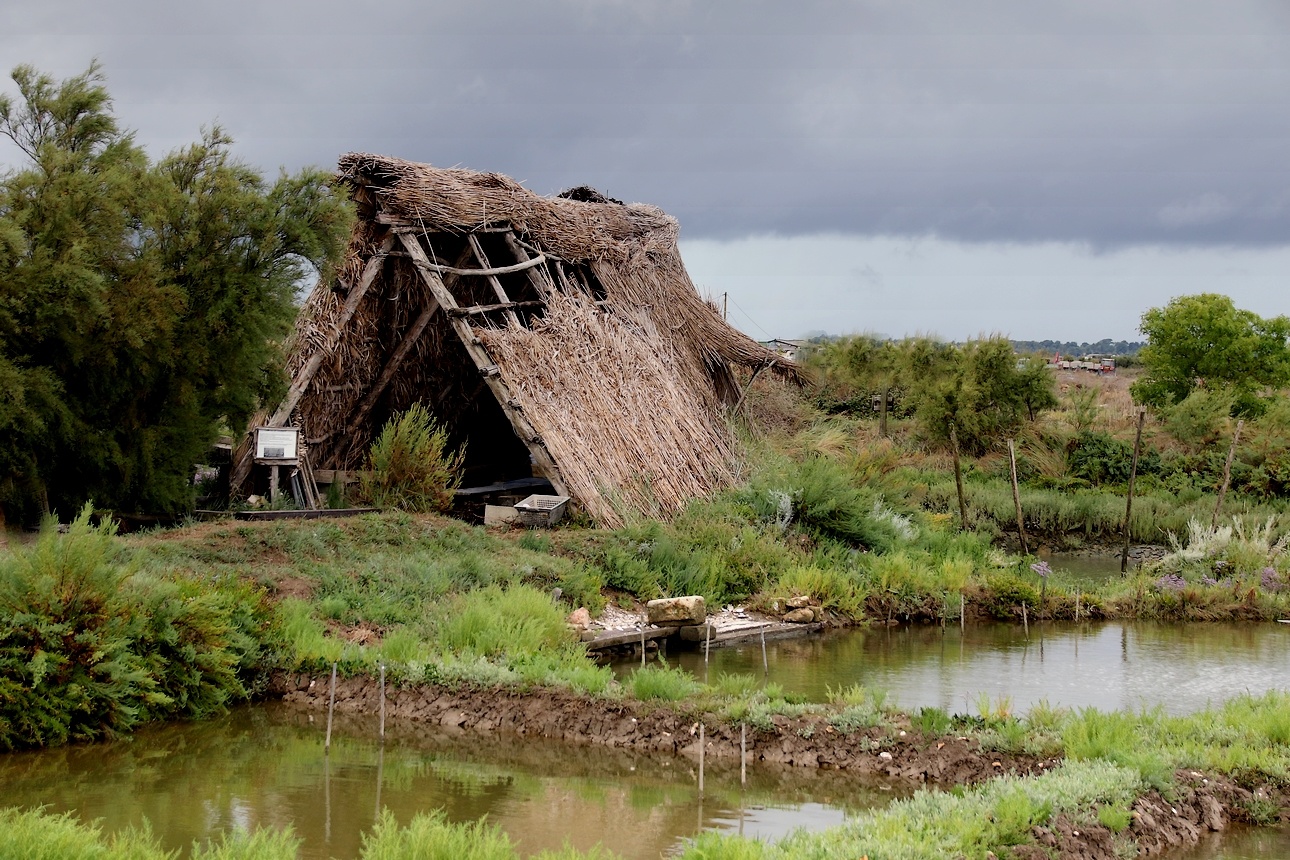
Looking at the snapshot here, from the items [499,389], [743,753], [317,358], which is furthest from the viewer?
[317,358]

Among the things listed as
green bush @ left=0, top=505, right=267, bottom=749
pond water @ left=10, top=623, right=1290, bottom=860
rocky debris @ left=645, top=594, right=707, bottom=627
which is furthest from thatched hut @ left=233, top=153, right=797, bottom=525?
green bush @ left=0, top=505, right=267, bottom=749

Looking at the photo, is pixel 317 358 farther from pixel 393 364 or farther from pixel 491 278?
pixel 491 278

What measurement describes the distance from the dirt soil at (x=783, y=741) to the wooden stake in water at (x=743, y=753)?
45mm

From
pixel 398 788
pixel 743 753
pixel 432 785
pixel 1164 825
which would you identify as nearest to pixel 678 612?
pixel 743 753

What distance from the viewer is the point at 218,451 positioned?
15.6 metres

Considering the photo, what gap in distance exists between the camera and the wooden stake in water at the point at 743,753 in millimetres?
7500

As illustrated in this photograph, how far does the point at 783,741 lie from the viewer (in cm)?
809

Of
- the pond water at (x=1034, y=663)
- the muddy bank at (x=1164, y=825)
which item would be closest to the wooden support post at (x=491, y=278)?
the pond water at (x=1034, y=663)

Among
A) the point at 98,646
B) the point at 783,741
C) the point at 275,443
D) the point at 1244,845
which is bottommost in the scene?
the point at 1244,845

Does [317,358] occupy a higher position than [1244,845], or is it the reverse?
[317,358]

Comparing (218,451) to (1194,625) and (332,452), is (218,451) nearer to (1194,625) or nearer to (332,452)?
(332,452)

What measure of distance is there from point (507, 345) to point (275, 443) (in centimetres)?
299

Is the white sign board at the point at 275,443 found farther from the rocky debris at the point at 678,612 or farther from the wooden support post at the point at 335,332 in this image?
the rocky debris at the point at 678,612

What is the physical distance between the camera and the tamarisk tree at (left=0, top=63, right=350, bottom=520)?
11281 mm
